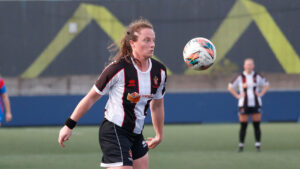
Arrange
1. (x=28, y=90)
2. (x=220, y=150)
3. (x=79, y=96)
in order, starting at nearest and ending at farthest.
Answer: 1. (x=220, y=150)
2. (x=79, y=96)
3. (x=28, y=90)

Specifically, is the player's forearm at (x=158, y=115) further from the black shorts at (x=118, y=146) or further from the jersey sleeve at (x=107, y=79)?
the jersey sleeve at (x=107, y=79)

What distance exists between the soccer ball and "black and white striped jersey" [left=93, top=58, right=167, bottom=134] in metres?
0.75

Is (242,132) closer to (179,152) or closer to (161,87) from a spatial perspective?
(179,152)

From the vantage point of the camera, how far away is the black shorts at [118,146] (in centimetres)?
464

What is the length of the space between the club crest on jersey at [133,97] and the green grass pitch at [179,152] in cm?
432

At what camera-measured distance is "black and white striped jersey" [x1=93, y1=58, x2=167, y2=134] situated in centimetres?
473

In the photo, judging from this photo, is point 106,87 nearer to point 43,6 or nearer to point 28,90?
point 28,90

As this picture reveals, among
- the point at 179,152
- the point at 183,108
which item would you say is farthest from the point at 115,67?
the point at 183,108

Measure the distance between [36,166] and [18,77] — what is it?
651 inches

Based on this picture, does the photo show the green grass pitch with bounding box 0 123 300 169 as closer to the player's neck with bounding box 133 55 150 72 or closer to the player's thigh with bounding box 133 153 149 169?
the player's thigh with bounding box 133 153 149 169

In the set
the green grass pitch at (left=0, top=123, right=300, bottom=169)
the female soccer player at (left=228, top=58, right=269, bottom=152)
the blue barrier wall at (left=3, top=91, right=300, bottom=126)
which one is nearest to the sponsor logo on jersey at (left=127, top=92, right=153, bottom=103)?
the green grass pitch at (left=0, top=123, right=300, bottom=169)

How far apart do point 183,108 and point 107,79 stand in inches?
640

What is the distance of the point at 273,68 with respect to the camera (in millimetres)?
25797

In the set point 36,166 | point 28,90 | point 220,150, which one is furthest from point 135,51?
point 28,90
